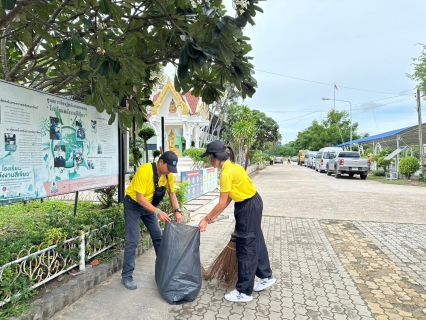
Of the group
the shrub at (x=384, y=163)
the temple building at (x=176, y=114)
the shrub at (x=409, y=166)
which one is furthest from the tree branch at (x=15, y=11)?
the shrub at (x=384, y=163)

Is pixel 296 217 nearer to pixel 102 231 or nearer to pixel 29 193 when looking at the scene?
pixel 102 231

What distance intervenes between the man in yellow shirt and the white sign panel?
791 millimetres

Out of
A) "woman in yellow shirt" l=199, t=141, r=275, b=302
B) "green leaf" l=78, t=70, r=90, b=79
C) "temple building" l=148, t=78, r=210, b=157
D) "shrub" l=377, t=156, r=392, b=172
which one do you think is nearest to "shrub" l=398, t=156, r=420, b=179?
"shrub" l=377, t=156, r=392, b=172

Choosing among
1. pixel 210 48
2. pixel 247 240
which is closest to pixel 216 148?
pixel 247 240

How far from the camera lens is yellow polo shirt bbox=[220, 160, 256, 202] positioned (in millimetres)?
2871

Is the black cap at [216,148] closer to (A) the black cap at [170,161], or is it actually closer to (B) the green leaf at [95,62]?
(A) the black cap at [170,161]

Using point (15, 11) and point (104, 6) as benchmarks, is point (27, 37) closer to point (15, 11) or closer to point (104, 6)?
point (15, 11)

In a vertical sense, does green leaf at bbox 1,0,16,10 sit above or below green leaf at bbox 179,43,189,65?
above

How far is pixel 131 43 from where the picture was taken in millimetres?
2918

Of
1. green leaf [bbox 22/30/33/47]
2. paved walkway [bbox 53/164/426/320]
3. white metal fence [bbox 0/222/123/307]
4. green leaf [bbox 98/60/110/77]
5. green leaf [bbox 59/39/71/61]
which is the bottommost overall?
paved walkway [bbox 53/164/426/320]

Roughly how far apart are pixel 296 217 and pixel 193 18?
18.3ft

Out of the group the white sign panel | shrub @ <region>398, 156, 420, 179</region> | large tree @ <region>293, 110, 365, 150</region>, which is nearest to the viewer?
the white sign panel

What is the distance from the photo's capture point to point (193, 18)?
2.93 m

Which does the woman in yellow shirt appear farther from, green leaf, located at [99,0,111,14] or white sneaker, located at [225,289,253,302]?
green leaf, located at [99,0,111,14]
